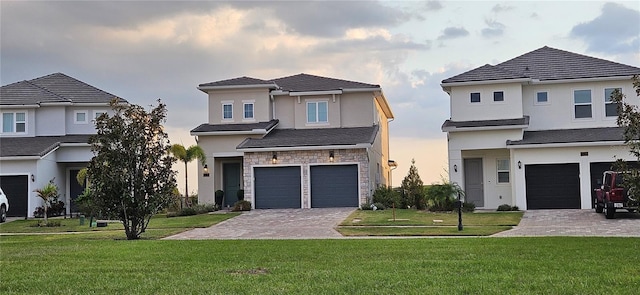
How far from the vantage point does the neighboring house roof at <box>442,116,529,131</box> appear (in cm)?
3038

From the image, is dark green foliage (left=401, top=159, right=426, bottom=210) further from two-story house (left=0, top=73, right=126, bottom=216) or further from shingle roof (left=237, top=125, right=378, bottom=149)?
two-story house (left=0, top=73, right=126, bottom=216)

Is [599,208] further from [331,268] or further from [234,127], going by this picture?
[331,268]

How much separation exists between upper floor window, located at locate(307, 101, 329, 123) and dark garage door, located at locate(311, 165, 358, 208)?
4.36 meters

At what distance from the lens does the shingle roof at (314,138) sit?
31.8m

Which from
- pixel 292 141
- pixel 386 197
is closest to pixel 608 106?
pixel 386 197

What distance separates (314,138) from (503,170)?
27.4 ft

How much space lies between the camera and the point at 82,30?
21641 millimetres

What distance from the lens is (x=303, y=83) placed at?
122ft

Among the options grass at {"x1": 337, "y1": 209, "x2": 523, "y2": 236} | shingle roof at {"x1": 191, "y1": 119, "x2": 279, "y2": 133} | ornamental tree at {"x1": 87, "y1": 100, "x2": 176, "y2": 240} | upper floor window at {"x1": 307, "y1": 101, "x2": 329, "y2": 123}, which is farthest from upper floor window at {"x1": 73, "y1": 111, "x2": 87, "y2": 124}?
ornamental tree at {"x1": 87, "y1": 100, "x2": 176, "y2": 240}

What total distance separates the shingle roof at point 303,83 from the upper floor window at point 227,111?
1.01m

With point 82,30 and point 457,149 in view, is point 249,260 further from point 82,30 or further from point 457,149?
point 457,149

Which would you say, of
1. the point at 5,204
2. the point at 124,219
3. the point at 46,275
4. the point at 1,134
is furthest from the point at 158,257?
the point at 1,134

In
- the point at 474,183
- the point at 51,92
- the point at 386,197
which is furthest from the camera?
the point at 51,92

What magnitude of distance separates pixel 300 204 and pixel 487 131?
8.56 m
